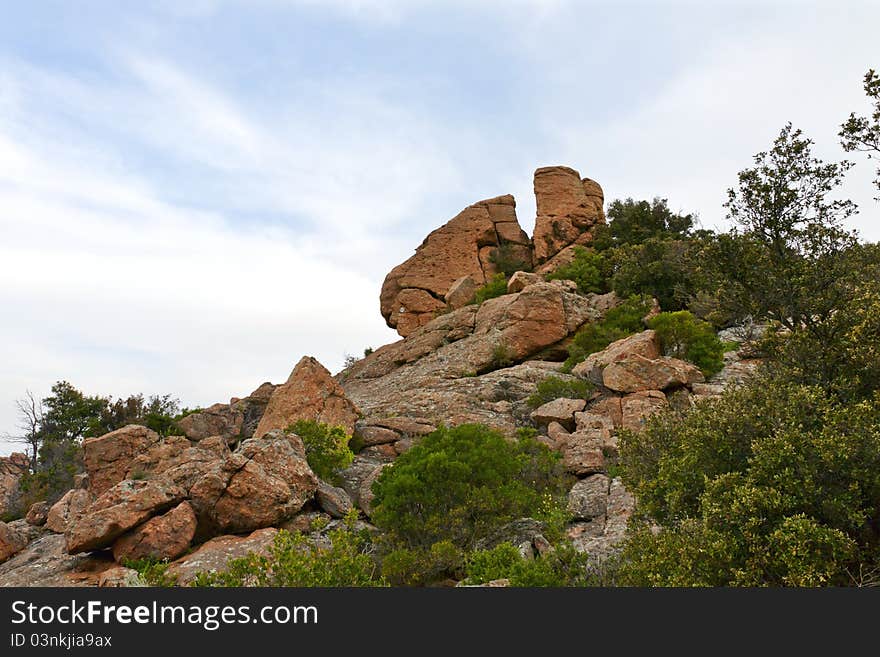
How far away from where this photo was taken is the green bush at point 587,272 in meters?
45.3

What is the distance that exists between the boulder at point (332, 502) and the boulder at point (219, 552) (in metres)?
2.28

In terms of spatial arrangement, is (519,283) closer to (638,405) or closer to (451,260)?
(451,260)

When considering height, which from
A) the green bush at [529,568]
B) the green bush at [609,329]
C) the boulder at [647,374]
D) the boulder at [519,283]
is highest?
the boulder at [519,283]

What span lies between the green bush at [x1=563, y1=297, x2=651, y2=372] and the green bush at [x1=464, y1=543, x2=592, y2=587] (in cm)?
1920

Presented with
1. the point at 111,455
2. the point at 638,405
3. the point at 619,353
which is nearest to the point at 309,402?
the point at 111,455

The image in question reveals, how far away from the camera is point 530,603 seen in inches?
341

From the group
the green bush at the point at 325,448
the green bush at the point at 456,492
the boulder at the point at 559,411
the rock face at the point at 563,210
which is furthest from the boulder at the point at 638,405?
the rock face at the point at 563,210

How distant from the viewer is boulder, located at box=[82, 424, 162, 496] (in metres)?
24.9

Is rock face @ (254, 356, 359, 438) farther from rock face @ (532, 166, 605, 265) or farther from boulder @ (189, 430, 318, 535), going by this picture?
rock face @ (532, 166, 605, 265)

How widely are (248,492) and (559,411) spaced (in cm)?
1277

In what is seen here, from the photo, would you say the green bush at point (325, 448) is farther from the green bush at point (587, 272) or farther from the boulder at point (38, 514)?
the green bush at point (587, 272)

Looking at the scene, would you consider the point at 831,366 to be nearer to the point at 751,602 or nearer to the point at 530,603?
the point at 751,602

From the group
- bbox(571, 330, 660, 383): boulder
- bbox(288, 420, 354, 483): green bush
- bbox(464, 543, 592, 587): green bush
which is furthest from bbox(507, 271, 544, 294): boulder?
bbox(464, 543, 592, 587): green bush

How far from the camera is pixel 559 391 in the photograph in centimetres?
2817
